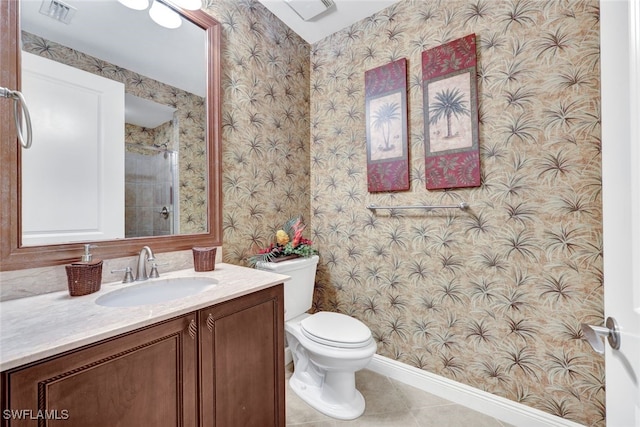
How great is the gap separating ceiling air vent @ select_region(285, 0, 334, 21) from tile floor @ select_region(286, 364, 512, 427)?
2438 mm

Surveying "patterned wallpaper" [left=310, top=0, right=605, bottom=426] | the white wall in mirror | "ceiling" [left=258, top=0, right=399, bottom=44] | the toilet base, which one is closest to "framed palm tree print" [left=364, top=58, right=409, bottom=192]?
"patterned wallpaper" [left=310, top=0, right=605, bottom=426]

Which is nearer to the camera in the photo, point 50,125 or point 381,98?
point 50,125

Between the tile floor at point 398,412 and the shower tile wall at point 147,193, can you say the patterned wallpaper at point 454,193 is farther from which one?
the shower tile wall at point 147,193

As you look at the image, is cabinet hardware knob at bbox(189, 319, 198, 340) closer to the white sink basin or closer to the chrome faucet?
the white sink basin

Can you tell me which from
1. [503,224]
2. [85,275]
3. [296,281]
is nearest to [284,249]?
[296,281]

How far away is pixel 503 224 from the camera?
136cm

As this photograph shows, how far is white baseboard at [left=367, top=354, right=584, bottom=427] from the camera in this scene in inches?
50.6

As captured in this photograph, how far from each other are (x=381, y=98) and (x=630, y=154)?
1386mm

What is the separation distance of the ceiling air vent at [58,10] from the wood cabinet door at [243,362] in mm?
1272

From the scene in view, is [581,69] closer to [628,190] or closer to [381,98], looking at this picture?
[381,98]

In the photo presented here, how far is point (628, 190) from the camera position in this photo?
51 cm

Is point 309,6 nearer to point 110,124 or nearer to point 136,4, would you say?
point 136,4

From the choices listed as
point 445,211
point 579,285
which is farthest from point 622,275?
point 445,211

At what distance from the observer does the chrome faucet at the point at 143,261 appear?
1.12 meters
